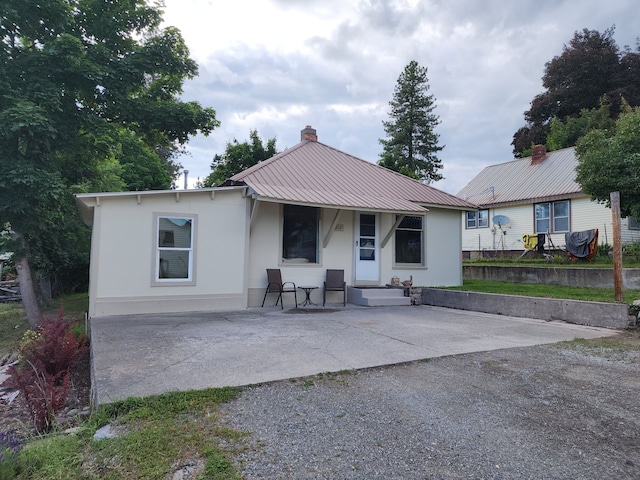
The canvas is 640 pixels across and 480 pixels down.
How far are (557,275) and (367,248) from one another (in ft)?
18.3

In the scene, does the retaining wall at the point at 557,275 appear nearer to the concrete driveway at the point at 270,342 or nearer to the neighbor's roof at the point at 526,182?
the concrete driveway at the point at 270,342

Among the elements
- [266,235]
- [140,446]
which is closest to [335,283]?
[266,235]

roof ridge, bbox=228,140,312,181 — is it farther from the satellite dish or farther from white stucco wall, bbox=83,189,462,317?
the satellite dish

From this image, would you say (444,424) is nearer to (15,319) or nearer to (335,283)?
(335,283)

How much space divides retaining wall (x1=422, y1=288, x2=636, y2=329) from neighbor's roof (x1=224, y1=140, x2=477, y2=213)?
92.9 inches

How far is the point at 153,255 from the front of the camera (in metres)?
7.57

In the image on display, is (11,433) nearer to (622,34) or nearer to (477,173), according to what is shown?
(477,173)

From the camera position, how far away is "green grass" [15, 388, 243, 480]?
82.7 inches

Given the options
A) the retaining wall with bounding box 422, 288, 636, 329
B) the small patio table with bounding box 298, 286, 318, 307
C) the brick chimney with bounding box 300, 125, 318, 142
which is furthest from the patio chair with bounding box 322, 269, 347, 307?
the brick chimney with bounding box 300, 125, 318, 142

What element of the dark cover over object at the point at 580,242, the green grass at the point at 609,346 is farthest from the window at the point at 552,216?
the green grass at the point at 609,346

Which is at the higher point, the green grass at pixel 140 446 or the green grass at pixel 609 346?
the green grass at pixel 609 346

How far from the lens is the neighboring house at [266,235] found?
735 cm

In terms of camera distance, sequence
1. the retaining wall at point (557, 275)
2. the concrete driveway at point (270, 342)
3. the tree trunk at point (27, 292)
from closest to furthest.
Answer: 1. the concrete driveway at point (270, 342)
2. the tree trunk at point (27, 292)
3. the retaining wall at point (557, 275)

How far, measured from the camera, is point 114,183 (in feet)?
49.4
